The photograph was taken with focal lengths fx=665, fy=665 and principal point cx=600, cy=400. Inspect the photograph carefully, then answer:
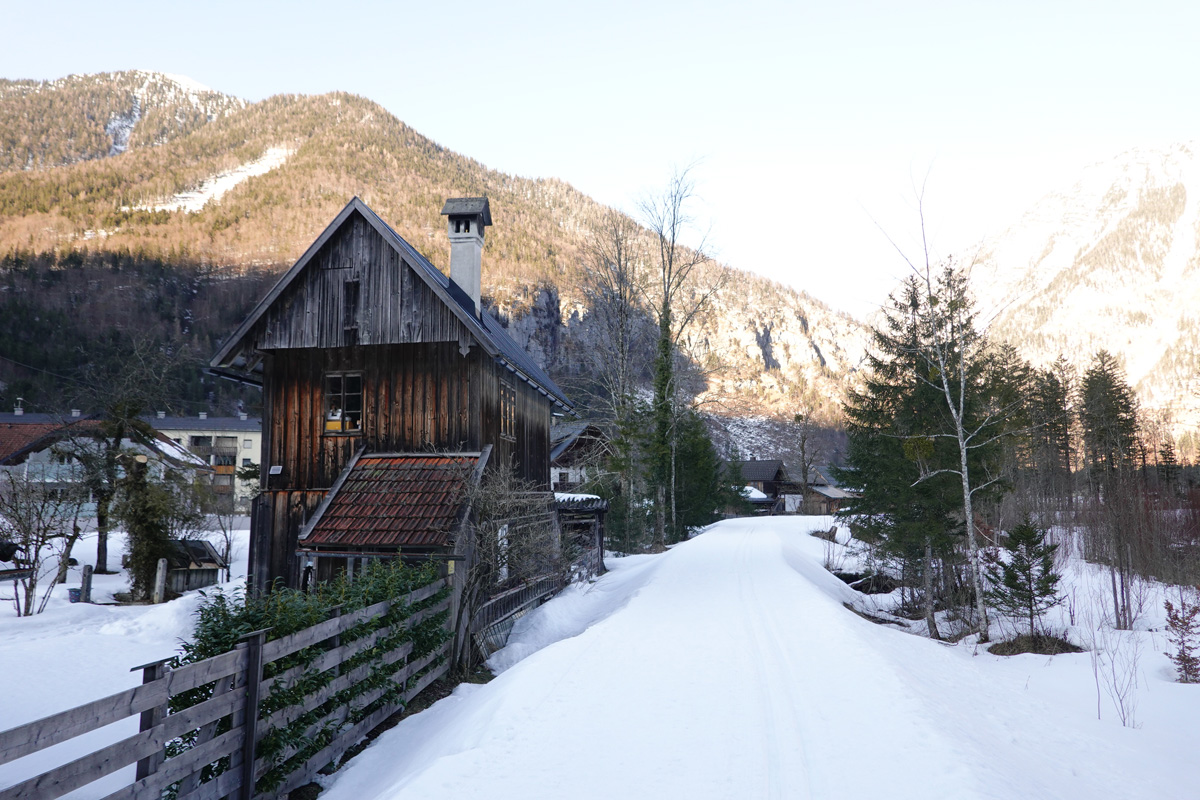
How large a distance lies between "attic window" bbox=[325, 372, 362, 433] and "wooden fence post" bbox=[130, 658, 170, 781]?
40.2 ft

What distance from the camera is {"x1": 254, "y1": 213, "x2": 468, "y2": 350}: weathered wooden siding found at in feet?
55.2

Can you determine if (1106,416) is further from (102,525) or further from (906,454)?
(102,525)

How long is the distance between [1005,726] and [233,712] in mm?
8650

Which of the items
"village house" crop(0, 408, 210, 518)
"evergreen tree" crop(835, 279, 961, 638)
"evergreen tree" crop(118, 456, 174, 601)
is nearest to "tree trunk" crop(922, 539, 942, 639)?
"evergreen tree" crop(835, 279, 961, 638)

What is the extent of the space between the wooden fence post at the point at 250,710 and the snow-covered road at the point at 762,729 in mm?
1075

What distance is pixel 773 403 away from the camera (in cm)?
16825

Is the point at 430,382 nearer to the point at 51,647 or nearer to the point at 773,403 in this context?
the point at 51,647

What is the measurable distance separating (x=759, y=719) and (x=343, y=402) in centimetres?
1341

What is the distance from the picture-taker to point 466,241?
2023cm

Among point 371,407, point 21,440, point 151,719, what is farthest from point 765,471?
point 151,719

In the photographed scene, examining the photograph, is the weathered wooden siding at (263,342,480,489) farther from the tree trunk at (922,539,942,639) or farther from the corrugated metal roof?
the tree trunk at (922,539,942,639)

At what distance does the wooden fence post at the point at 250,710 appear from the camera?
6082 millimetres

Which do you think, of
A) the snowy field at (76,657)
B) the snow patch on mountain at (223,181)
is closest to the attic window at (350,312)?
the snowy field at (76,657)

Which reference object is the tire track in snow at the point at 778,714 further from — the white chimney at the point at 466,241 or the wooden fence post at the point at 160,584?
the wooden fence post at the point at 160,584
